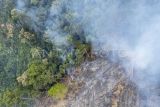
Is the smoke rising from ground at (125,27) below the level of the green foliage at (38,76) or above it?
above

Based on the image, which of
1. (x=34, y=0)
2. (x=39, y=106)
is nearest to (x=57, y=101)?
(x=39, y=106)

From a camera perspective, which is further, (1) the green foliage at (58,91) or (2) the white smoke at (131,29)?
(1) the green foliage at (58,91)

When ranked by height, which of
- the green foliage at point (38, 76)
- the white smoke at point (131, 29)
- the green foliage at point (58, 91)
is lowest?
the green foliage at point (58, 91)

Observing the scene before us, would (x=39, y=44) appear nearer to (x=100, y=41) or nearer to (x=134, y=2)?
(x=100, y=41)

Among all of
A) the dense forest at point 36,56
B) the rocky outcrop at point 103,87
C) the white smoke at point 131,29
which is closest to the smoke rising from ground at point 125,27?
the white smoke at point 131,29

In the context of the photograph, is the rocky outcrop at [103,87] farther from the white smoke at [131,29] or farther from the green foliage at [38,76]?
the green foliage at [38,76]

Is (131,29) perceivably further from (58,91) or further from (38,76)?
(38,76)

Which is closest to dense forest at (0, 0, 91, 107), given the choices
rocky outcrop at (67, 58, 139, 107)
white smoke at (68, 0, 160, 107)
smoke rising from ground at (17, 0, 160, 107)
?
smoke rising from ground at (17, 0, 160, 107)

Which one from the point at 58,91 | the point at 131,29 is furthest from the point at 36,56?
the point at 131,29

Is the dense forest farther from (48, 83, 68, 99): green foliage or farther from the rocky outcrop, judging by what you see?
the rocky outcrop
